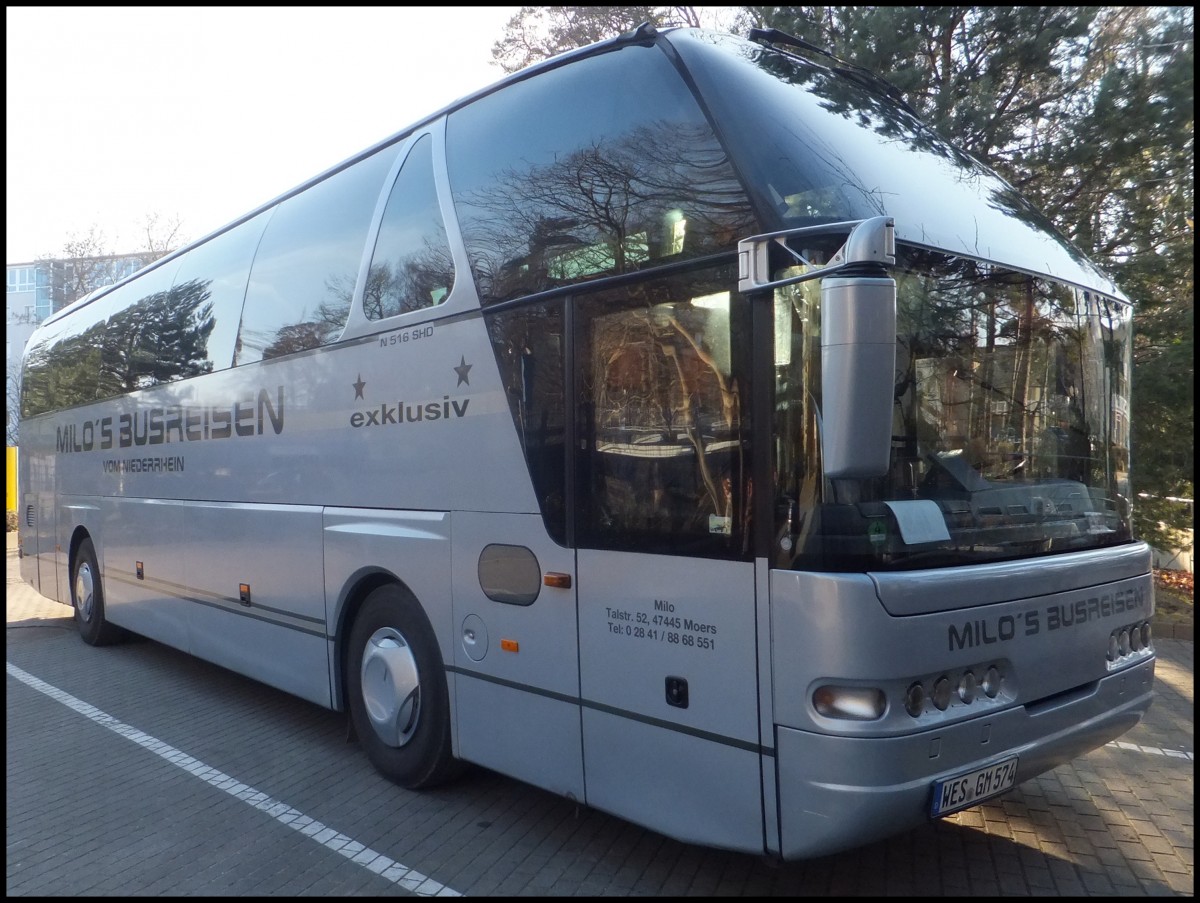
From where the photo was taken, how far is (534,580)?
177 inches

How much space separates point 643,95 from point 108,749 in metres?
5.48

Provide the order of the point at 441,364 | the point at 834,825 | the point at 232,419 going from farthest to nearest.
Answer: the point at 232,419, the point at 441,364, the point at 834,825

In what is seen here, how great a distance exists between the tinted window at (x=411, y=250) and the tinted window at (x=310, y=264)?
0.84ft

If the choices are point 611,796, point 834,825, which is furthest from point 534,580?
point 834,825

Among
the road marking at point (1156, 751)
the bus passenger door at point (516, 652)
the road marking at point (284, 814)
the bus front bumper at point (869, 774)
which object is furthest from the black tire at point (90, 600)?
the road marking at point (1156, 751)

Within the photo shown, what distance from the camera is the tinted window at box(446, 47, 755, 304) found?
389 cm

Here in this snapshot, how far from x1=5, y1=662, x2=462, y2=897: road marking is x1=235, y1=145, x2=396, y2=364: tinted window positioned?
2.69 meters

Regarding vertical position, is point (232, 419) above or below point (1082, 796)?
above

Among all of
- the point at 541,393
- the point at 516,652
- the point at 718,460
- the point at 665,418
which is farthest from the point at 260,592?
the point at 718,460

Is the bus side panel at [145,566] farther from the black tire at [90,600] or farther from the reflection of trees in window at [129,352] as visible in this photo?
the reflection of trees in window at [129,352]

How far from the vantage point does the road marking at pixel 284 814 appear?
4.34 meters

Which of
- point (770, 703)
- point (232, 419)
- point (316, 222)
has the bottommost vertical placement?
point (770, 703)

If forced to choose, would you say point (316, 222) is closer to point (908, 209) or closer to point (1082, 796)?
point (908, 209)

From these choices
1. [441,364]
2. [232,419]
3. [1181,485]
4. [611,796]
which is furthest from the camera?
[1181,485]
